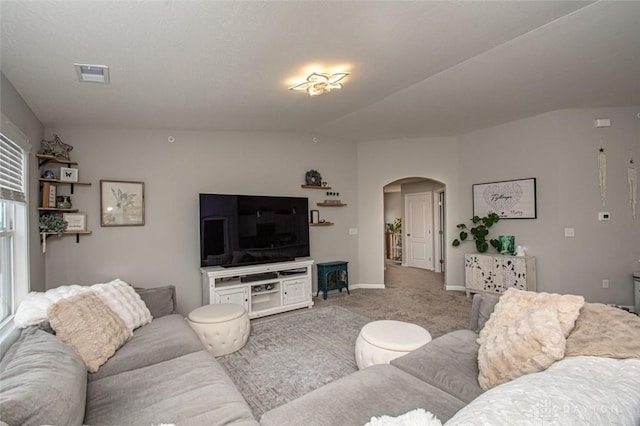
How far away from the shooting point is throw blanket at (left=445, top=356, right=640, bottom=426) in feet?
2.58

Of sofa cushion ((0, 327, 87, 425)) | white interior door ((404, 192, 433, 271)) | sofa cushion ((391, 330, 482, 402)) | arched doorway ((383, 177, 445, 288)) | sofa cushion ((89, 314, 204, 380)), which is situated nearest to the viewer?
sofa cushion ((0, 327, 87, 425))

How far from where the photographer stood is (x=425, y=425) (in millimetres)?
864

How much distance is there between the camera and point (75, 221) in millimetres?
3373

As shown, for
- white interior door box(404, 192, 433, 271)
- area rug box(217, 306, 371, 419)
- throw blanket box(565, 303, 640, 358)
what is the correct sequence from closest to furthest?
1. throw blanket box(565, 303, 640, 358)
2. area rug box(217, 306, 371, 419)
3. white interior door box(404, 192, 433, 271)

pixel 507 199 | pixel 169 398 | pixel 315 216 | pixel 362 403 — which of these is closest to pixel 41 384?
pixel 169 398

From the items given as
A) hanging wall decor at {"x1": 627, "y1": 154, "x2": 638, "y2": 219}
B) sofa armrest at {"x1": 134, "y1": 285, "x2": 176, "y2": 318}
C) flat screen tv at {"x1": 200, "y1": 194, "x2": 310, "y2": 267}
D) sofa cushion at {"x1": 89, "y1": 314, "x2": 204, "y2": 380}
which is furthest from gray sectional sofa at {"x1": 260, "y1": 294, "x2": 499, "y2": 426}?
hanging wall decor at {"x1": 627, "y1": 154, "x2": 638, "y2": 219}

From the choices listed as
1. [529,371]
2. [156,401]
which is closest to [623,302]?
[529,371]

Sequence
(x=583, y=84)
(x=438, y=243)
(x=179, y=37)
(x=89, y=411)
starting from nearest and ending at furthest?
(x=89, y=411) < (x=179, y=37) < (x=583, y=84) < (x=438, y=243)

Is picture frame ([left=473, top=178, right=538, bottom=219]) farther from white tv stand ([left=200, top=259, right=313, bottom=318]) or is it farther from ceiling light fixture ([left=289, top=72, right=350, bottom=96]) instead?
ceiling light fixture ([left=289, top=72, right=350, bottom=96])

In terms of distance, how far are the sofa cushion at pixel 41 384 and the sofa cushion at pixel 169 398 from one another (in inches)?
6.2

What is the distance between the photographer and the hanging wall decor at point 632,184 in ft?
13.1

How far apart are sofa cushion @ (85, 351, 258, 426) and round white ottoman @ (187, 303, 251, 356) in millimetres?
903

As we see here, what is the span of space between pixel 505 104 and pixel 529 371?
11.7 feet

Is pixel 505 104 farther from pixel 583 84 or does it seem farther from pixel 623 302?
pixel 623 302
